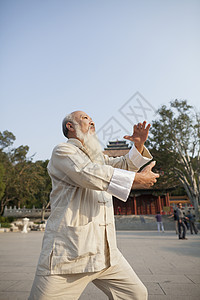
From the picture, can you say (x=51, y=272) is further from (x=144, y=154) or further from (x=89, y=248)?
(x=144, y=154)

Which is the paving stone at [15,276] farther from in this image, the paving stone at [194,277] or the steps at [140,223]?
the steps at [140,223]

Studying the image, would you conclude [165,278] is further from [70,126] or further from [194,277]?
[70,126]

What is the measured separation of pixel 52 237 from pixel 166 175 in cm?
1755

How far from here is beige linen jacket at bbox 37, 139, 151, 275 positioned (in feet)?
4.02

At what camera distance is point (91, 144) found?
1.59 metres

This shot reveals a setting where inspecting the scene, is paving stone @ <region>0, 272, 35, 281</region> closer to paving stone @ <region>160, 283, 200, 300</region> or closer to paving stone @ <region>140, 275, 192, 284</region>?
paving stone @ <region>140, 275, 192, 284</region>

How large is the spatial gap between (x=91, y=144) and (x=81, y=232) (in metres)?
0.61

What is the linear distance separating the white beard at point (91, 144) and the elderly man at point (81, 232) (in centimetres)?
7

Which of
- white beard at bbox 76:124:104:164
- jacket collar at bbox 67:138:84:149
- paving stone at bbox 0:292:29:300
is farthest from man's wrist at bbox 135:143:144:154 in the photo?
paving stone at bbox 0:292:29:300

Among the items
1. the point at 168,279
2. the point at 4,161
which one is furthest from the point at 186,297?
the point at 4,161

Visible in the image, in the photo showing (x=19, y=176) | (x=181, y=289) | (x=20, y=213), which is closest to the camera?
(x=181, y=289)

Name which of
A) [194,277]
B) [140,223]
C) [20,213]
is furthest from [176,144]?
[20,213]

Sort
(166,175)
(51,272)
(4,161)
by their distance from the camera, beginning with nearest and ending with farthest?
(51,272)
(166,175)
(4,161)

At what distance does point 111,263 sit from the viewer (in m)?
1.32
